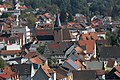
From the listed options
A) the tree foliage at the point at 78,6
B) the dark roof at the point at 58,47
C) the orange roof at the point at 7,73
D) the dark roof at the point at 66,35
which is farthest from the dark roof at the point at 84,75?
the tree foliage at the point at 78,6

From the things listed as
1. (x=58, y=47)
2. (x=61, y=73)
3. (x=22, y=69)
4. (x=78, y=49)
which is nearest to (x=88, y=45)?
(x=78, y=49)

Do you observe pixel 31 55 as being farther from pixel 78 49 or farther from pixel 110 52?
pixel 110 52

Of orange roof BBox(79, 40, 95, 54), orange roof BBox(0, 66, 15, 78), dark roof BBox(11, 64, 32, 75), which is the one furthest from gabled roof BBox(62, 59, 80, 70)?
orange roof BBox(79, 40, 95, 54)

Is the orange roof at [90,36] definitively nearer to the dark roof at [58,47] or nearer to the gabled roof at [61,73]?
the dark roof at [58,47]

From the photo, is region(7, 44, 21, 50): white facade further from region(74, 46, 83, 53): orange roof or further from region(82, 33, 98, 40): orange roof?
region(82, 33, 98, 40): orange roof

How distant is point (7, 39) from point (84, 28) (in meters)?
14.0

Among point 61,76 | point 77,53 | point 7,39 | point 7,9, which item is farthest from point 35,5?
point 61,76

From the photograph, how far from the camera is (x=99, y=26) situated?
194 ft

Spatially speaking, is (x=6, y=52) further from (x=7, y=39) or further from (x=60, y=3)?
(x=60, y=3)

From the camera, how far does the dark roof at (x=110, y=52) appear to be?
38.3 metres

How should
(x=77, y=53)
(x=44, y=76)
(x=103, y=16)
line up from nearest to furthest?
(x=44, y=76), (x=77, y=53), (x=103, y=16)

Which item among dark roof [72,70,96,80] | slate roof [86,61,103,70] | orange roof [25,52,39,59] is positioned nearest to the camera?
dark roof [72,70,96,80]

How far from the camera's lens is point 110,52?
3853 cm

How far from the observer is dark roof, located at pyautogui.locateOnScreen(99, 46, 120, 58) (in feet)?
126
